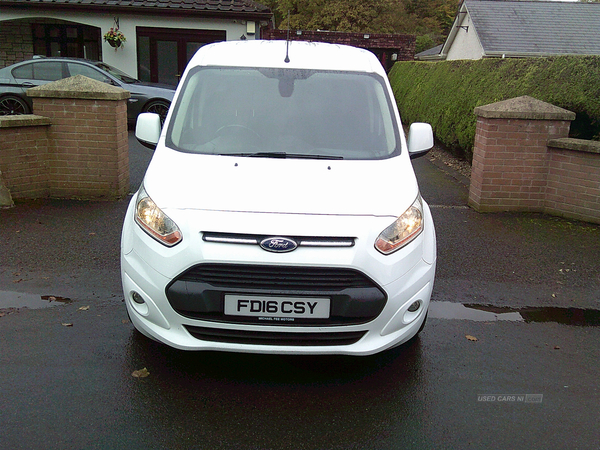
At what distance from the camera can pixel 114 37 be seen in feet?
62.2

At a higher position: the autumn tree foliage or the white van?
the autumn tree foliage

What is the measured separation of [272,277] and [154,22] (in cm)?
1822

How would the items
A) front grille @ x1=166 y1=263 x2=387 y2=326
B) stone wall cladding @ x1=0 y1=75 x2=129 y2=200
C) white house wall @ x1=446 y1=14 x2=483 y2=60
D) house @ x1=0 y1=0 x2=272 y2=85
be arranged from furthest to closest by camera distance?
1. white house wall @ x1=446 y1=14 x2=483 y2=60
2. house @ x1=0 y1=0 x2=272 y2=85
3. stone wall cladding @ x1=0 y1=75 x2=129 y2=200
4. front grille @ x1=166 y1=263 x2=387 y2=326

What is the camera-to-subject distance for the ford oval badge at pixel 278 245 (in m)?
3.15

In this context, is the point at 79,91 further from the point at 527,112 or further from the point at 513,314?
the point at 513,314

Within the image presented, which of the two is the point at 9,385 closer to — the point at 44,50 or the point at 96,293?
the point at 96,293

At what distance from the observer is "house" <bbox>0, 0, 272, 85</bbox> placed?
18922 mm

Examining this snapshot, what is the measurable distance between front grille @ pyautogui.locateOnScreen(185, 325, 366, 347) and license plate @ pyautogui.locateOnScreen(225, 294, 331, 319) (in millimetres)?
117

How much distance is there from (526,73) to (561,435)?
25.4 ft

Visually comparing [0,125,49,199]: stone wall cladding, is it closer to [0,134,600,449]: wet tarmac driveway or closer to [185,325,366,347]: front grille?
[0,134,600,449]: wet tarmac driveway

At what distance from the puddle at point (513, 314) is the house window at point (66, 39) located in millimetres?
19435

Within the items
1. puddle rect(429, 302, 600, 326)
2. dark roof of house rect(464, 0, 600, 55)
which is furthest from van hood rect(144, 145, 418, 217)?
dark roof of house rect(464, 0, 600, 55)

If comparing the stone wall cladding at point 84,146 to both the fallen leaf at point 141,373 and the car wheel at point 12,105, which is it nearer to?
the fallen leaf at point 141,373

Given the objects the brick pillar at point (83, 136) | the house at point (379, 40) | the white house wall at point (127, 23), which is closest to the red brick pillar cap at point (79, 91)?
the brick pillar at point (83, 136)
